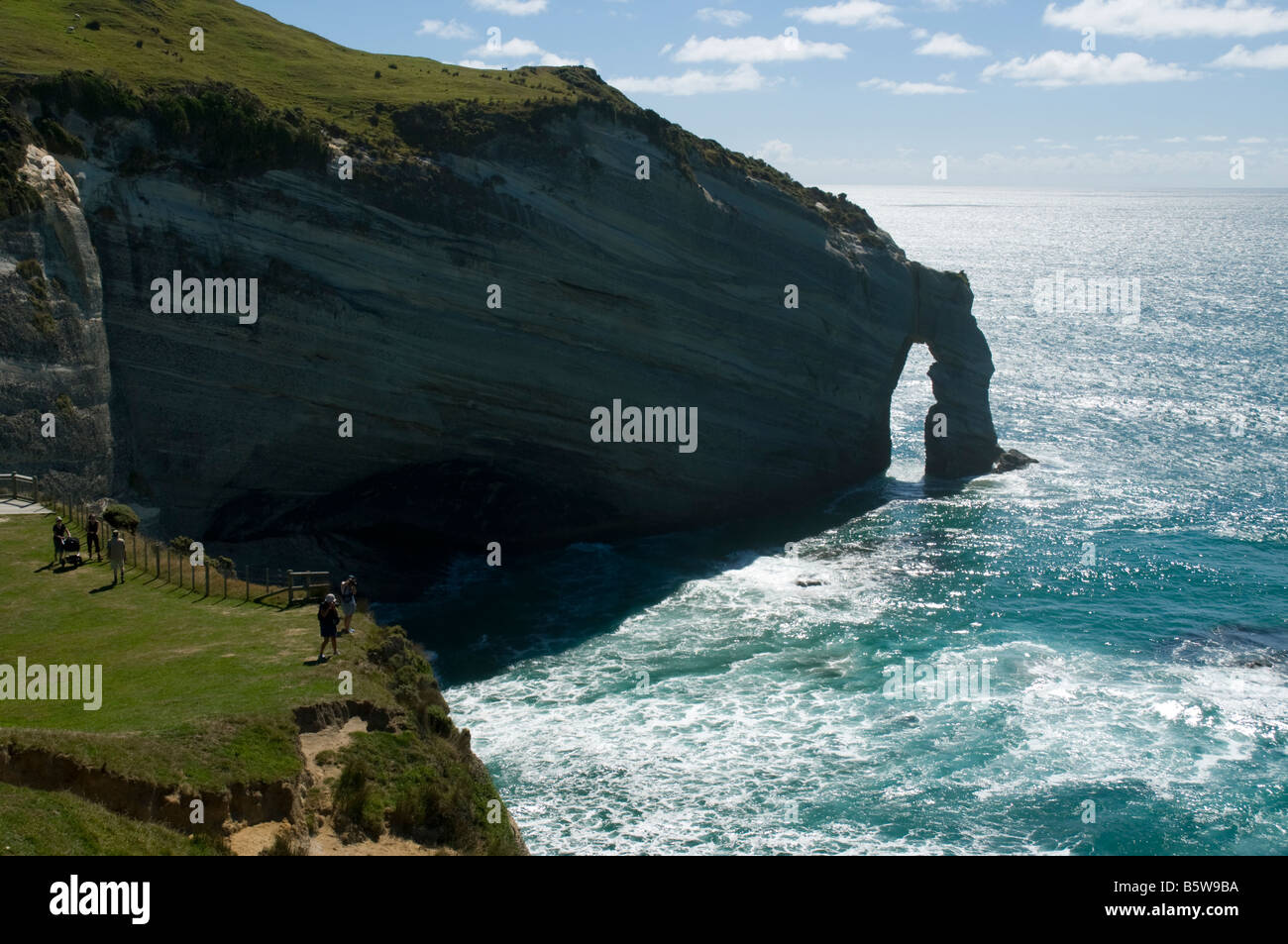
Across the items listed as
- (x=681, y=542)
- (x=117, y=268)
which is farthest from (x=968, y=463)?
(x=117, y=268)

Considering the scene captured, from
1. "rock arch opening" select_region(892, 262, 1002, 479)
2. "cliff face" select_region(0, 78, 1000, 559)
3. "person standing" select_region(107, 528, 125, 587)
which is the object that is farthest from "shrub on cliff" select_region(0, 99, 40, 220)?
"rock arch opening" select_region(892, 262, 1002, 479)

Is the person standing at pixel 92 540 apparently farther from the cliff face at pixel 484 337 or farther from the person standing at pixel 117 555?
the cliff face at pixel 484 337

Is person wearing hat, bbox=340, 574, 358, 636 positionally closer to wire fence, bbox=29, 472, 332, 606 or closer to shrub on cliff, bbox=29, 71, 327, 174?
wire fence, bbox=29, 472, 332, 606

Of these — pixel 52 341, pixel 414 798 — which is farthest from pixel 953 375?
pixel 414 798

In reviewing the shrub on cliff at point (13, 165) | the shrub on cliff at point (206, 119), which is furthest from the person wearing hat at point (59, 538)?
the shrub on cliff at point (206, 119)

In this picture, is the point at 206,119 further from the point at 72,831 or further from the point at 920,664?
the point at 72,831
